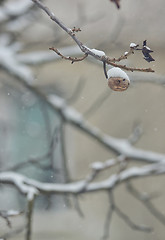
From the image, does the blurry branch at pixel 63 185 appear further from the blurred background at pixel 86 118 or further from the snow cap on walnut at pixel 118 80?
the blurred background at pixel 86 118

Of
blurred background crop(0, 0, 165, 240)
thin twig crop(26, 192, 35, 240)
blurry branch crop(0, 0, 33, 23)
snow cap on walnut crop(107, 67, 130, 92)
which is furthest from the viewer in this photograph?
blurred background crop(0, 0, 165, 240)

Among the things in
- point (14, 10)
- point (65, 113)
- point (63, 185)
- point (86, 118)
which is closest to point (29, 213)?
point (63, 185)

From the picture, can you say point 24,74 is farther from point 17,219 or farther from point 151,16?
point 17,219

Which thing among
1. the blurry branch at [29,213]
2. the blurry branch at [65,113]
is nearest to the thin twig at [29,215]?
the blurry branch at [29,213]

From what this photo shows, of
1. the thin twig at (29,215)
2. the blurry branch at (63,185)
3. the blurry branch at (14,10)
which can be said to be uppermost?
the blurry branch at (14,10)

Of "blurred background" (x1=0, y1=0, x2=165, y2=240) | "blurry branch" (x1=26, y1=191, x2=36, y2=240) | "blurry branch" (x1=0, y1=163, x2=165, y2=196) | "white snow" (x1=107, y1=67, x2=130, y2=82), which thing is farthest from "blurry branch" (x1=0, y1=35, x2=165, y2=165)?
"white snow" (x1=107, y1=67, x2=130, y2=82)

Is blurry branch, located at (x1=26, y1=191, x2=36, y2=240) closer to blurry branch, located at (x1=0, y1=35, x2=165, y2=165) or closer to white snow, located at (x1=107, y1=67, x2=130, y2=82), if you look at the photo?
white snow, located at (x1=107, y1=67, x2=130, y2=82)

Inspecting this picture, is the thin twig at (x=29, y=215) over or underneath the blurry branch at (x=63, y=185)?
underneath

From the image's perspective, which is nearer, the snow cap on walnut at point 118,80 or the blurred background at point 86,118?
the snow cap on walnut at point 118,80
